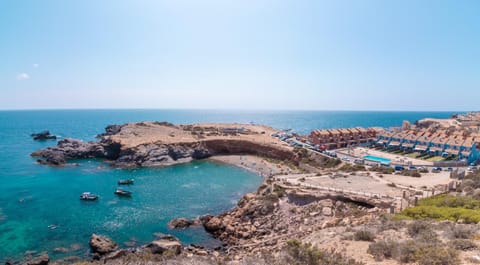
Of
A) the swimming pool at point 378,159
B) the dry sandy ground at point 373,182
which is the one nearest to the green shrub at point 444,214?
the dry sandy ground at point 373,182

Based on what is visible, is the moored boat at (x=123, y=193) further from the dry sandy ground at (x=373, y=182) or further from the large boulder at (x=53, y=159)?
the large boulder at (x=53, y=159)

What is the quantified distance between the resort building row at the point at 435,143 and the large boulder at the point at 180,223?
46.3 m

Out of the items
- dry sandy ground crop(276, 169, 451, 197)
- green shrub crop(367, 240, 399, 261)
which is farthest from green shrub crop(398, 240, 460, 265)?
dry sandy ground crop(276, 169, 451, 197)

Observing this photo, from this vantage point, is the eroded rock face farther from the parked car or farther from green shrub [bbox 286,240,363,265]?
green shrub [bbox 286,240,363,265]

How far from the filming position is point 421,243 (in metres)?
12.6

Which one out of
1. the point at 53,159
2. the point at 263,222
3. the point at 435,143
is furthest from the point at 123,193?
the point at 435,143

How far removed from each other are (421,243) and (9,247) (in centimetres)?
3134

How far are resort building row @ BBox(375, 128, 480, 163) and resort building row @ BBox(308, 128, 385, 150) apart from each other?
4.20m

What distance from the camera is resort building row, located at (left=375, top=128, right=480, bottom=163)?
1935 inches

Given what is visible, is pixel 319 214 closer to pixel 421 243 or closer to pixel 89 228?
pixel 421 243

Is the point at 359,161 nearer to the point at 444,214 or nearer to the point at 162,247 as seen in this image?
the point at 444,214

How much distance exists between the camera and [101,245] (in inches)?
968

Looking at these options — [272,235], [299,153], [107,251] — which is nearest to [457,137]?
[299,153]

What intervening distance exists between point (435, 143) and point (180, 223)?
50.1 m
